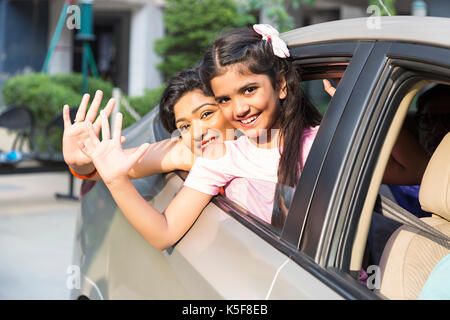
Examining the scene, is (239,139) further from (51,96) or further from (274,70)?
(51,96)

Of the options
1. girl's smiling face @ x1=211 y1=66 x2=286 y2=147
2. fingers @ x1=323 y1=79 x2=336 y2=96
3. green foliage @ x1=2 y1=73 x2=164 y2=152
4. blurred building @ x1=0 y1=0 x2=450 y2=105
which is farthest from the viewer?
blurred building @ x1=0 y1=0 x2=450 y2=105

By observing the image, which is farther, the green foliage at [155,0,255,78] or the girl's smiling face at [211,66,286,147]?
the green foliage at [155,0,255,78]

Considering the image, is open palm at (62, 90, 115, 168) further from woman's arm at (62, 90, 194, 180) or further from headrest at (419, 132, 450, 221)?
headrest at (419, 132, 450, 221)

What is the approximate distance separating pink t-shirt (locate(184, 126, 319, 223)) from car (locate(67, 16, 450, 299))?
0.08 meters

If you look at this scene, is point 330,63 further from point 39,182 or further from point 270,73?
point 39,182

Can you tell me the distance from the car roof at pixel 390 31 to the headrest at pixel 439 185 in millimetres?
452

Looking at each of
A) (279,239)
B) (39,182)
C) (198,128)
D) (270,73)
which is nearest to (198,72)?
(198,128)

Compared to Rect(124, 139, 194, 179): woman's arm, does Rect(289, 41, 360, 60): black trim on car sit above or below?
above

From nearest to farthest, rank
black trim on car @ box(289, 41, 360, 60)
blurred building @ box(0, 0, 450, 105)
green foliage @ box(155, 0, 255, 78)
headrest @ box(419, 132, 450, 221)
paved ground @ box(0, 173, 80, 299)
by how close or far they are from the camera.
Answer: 1. black trim on car @ box(289, 41, 360, 60)
2. headrest @ box(419, 132, 450, 221)
3. paved ground @ box(0, 173, 80, 299)
4. green foliage @ box(155, 0, 255, 78)
5. blurred building @ box(0, 0, 450, 105)

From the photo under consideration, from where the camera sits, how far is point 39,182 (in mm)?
8773

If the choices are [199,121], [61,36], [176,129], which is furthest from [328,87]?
[61,36]

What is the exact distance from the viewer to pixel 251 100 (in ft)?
6.27

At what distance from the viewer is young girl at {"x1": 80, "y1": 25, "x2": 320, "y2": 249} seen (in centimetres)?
175

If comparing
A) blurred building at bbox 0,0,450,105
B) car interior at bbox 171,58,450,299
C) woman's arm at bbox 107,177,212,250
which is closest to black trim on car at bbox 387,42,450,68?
car interior at bbox 171,58,450,299
